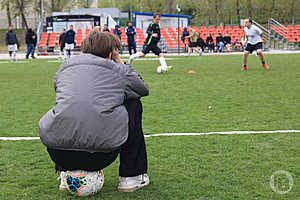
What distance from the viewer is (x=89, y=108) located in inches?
127

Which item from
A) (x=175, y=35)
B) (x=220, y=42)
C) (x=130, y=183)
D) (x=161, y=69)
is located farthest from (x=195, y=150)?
(x=175, y=35)

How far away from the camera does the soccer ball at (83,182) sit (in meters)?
3.54

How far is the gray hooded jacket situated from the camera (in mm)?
3221

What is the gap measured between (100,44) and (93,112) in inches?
25.2

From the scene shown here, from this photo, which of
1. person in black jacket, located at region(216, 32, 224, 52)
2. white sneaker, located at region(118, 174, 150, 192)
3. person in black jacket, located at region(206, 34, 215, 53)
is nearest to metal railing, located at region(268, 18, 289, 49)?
person in black jacket, located at region(216, 32, 224, 52)

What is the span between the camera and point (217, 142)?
5.45 m

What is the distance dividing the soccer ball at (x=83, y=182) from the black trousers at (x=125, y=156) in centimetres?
5

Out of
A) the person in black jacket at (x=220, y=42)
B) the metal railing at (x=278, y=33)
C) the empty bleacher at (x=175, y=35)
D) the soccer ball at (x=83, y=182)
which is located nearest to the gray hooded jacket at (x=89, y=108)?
the soccer ball at (x=83, y=182)

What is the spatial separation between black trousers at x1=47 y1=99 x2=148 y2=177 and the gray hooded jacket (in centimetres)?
10

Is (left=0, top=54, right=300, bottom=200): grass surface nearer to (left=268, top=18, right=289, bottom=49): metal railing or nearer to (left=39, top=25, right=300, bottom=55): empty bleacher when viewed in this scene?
(left=39, top=25, right=300, bottom=55): empty bleacher

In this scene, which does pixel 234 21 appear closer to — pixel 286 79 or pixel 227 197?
pixel 286 79

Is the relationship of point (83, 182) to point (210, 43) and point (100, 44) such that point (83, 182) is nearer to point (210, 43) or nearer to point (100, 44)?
point (100, 44)

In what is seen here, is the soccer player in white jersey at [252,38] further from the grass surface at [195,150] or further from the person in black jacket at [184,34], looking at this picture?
the person in black jacket at [184,34]

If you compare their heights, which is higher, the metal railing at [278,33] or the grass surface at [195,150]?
the metal railing at [278,33]
